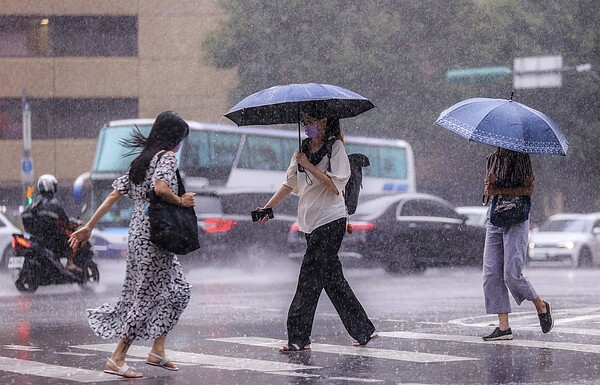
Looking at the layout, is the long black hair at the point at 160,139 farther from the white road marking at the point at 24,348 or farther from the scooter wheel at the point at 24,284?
the scooter wheel at the point at 24,284

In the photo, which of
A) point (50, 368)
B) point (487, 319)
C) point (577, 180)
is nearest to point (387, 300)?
A: point (487, 319)

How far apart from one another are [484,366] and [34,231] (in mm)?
11215

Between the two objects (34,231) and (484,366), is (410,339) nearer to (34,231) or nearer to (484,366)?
(484,366)

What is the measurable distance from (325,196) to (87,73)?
50365 mm

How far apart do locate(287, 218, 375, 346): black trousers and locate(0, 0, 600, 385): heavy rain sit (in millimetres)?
14

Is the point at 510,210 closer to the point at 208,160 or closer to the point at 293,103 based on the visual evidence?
the point at 293,103

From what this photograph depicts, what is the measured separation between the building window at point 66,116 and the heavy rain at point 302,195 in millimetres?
94

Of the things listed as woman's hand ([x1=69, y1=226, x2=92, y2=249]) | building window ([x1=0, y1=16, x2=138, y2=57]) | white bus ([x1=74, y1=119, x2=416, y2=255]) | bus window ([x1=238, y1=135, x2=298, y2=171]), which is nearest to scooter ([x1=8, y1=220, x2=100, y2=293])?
white bus ([x1=74, y1=119, x2=416, y2=255])

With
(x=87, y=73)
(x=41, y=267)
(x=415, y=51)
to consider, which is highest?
(x=415, y=51)

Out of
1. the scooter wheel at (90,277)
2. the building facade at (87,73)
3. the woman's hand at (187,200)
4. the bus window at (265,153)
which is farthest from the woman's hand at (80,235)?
the building facade at (87,73)

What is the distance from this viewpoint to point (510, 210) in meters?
10.2

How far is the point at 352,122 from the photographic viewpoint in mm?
47812

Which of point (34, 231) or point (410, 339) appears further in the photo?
point (34, 231)

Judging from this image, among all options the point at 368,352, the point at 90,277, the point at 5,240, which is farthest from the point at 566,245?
the point at 368,352
